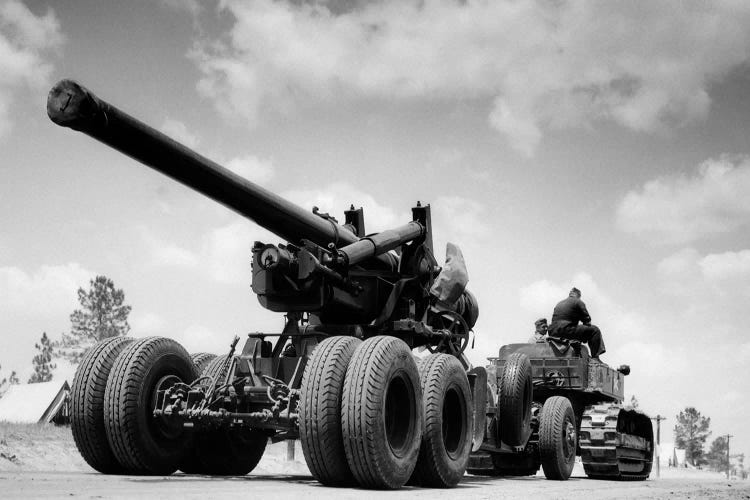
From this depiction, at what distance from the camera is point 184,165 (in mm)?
8391

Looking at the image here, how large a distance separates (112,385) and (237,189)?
227cm

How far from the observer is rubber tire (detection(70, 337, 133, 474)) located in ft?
29.5

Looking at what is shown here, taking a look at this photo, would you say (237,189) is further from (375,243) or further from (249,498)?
(249,498)

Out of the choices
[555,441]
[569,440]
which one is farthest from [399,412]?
[569,440]

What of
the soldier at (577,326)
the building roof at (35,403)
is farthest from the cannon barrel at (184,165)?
the building roof at (35,403)

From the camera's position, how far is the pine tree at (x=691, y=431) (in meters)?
118

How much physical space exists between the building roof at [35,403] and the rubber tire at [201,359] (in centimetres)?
2387

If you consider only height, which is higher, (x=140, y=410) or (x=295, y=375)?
(x=295, y=375)

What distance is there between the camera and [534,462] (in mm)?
15750

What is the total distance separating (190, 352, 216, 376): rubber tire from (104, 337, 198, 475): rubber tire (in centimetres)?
116

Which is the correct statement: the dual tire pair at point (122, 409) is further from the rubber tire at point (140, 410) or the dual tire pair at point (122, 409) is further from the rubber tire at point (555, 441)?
the rubber tire at point (555, 441)

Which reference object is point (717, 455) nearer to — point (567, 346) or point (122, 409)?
point (567, 346)

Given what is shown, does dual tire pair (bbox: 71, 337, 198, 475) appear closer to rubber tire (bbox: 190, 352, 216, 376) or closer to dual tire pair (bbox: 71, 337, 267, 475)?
dual tire pair (bbox: 71, 337, 267, 475)

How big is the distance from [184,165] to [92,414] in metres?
2.66
